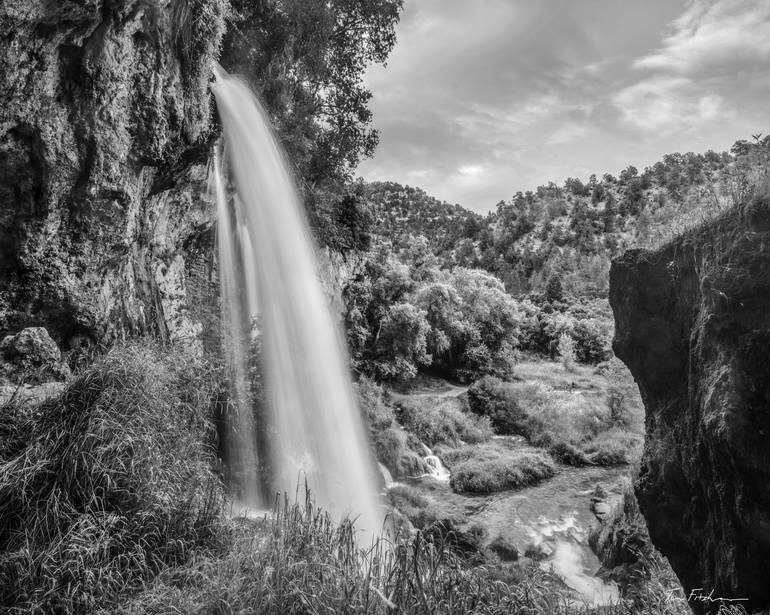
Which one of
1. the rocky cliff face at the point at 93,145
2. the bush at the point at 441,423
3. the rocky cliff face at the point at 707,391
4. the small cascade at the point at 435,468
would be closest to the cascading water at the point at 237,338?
the rocky cliff face at the point at 93,145

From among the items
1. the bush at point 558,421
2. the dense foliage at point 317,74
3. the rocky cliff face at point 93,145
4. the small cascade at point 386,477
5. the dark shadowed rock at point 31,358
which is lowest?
the small cascade at point 386,477

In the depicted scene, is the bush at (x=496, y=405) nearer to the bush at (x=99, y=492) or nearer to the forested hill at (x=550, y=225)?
the bush at (x=99, y=492)

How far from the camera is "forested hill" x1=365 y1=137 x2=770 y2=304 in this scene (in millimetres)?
66500

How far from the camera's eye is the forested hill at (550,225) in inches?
2618

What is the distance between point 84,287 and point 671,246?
9.44 m

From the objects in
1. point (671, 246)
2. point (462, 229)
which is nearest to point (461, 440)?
point (671, 246)

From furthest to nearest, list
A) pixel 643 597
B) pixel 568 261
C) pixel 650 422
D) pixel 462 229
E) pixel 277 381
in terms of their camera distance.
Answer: pixel 462 229, pixel 568 261, pixel 277 381, pixel 650 422, pixel 643 597

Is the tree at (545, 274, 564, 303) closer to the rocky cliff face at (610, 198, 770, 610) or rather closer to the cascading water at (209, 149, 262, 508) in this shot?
the cascading water at (209, 149, 262, 508)

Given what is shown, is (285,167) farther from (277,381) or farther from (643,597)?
(643,597)

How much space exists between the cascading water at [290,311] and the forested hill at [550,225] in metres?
36.3

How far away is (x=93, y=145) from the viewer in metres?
8.30

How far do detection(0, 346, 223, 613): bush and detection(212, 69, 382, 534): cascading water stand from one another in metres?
6.13

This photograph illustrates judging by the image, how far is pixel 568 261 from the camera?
7219 centimetres

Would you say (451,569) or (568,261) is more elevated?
(568,261)
